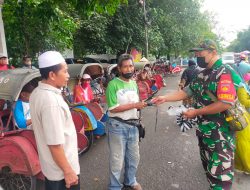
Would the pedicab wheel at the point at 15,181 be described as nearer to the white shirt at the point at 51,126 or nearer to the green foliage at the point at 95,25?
the white shirt at the point at 51,126

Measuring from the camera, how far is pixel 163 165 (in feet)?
15.5

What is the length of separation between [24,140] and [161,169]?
2.28 meters

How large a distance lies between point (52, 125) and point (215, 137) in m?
1.75

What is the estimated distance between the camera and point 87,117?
513 centimetres

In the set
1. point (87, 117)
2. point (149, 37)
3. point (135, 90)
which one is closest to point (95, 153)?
point (87, 117)

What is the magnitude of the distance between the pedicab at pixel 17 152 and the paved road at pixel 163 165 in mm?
922

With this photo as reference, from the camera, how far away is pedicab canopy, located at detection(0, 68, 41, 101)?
3.57 m

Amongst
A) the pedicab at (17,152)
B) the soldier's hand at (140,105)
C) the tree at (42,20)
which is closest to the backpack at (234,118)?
the soldier's hand at (140,105)

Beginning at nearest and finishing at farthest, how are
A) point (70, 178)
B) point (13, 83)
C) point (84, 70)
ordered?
point (70, 178), point (13, 83), point (84, 70)

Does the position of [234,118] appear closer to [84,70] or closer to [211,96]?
[211,96]

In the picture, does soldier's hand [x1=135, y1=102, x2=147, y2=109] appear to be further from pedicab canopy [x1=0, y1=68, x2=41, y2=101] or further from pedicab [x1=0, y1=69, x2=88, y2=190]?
pedicab canopy [x1=0, y1=68, x2=41, y2=101]

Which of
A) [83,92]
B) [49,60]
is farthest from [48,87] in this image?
[83,92]

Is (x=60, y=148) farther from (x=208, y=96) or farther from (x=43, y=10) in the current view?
(x=43, y=10)

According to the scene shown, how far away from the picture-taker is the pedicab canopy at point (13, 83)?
3.57 meters
